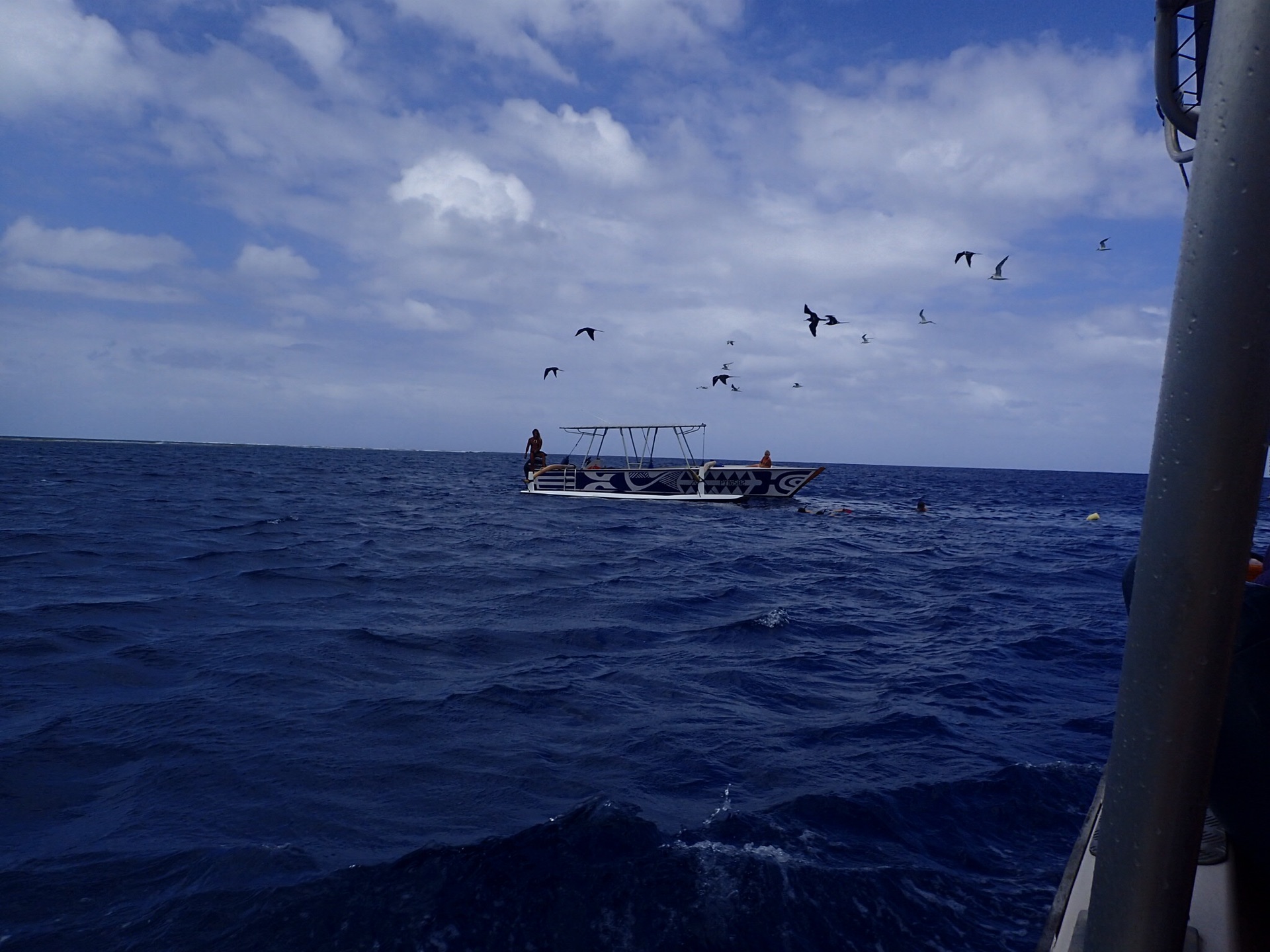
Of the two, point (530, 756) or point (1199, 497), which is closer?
point (1199, 497)

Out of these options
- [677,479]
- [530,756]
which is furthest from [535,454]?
[530,756]

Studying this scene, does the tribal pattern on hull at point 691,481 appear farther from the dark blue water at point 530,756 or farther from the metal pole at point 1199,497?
the metal pole at point 1199,497

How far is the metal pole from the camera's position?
127cm

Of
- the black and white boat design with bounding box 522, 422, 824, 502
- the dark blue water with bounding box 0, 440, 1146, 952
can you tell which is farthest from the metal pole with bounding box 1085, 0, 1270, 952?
the black and white boat design with bounding box 522, 422, 824, 502

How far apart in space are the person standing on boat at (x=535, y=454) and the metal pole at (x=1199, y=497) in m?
37.8

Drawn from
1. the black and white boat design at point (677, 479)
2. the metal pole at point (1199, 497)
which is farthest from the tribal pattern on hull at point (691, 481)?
the metal pole at point (1199, 497)

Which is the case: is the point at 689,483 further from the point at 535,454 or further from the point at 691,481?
the point at 535,454

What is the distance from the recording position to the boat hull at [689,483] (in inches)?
1377

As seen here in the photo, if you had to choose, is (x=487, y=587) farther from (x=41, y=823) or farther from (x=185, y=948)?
(x=185, y=948)

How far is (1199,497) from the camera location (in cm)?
133

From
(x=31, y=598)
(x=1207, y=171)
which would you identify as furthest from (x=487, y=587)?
(x=1207, y=171)

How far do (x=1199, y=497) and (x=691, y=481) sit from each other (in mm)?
33804

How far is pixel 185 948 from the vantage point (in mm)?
4094

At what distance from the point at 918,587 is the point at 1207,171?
52.9 feet
